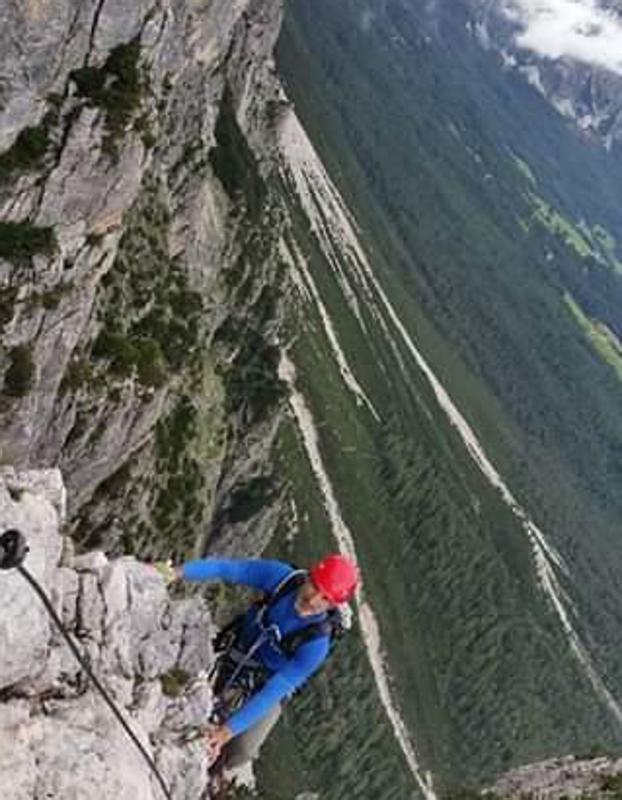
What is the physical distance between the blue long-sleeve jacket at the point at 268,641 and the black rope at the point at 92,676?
68.3 inches

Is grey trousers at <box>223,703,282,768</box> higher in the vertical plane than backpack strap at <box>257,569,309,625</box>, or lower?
lower

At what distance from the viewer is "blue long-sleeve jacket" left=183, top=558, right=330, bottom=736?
23828mm

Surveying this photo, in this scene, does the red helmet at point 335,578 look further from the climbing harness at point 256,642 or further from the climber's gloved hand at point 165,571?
the climber's gloved hand at point 165,571

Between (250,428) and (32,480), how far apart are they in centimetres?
14090

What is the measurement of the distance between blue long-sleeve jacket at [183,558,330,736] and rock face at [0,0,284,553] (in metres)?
23.4

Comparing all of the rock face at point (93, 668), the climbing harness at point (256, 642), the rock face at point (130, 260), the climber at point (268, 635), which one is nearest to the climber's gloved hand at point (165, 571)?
the climber at point (268, 635)

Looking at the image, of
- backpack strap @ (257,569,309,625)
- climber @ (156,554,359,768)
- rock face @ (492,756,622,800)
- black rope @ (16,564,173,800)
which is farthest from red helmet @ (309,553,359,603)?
rock face @ (492,756,622,800)

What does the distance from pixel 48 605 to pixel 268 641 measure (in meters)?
5.75

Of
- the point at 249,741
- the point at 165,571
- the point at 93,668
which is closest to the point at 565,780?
the point at 249,741

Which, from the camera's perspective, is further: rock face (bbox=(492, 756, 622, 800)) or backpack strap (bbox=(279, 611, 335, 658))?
rock face (bbox=(492, 756, 622, 800))

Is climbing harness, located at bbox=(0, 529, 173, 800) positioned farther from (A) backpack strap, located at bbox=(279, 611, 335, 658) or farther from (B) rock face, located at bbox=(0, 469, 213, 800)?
(A) backpack strap, located at bbox=(279, 611, 335, 658)

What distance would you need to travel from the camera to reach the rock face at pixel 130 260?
2864 inches

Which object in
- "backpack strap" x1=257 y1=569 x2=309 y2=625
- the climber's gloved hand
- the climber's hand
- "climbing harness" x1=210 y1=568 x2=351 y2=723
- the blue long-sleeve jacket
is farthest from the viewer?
the climber's gloved hand

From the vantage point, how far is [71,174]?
250ft
